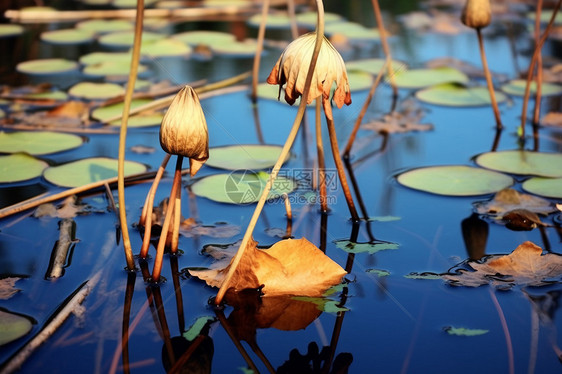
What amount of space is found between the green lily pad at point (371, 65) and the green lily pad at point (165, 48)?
126 cm

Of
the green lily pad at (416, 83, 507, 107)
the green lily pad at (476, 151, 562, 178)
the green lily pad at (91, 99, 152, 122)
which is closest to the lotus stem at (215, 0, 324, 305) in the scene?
the green lily pad at (476, 151, 562, 178)

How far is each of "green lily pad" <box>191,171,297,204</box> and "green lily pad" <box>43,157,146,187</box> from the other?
340mm

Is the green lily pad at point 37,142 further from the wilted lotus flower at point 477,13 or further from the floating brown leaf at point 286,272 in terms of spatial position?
the wilted lotus flower at point 477,13

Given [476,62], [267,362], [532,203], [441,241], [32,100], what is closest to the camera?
[267,362]

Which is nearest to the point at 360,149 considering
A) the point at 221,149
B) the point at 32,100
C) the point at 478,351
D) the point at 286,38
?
the point at 221,149

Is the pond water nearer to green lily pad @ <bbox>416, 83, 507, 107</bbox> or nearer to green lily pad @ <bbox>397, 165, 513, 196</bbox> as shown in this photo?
green lily pad @ <bbox>397, 165, 513, 196</bbox>

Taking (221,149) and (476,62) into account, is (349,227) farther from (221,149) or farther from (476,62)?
(476,62)

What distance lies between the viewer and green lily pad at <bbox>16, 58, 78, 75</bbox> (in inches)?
176

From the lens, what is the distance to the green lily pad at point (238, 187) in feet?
8.85

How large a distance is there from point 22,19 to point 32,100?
2.37 metres

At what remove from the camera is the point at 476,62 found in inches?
193

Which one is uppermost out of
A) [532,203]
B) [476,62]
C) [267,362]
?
[476,62]

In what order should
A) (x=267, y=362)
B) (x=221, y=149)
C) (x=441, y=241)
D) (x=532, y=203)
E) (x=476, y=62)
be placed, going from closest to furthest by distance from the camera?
(x=267, y=362)
(x=441, y=241)
(x=532, y=203)
(x=221, y=149)
(x=476, y=62)

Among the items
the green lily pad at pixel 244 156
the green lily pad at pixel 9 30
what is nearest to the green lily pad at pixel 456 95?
the green lily pad at pixel 244 156
